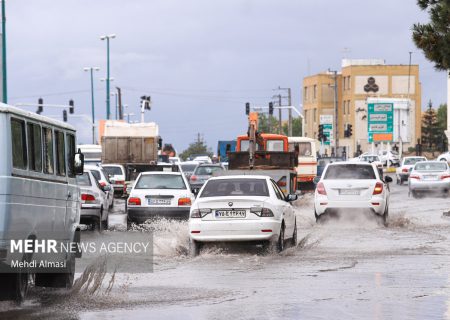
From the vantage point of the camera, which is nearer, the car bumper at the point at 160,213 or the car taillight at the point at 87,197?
the car taillight at the point at 87,197

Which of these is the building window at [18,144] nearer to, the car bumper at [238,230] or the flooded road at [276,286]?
the flooded road at [276,286]

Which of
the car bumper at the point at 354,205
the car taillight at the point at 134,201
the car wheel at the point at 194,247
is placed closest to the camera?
the car wheel at the point at 194,247

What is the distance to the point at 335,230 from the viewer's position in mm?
29656

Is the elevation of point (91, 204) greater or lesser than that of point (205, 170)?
greater

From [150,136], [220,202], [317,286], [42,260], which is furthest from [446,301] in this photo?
[150,136]

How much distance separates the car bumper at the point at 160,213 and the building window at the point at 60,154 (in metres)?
15.1

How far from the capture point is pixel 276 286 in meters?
16.0

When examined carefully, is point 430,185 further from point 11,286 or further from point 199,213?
point 11,286

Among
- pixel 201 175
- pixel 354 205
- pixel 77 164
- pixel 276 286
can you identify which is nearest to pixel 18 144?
pixel 77 164

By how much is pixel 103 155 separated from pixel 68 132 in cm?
4208

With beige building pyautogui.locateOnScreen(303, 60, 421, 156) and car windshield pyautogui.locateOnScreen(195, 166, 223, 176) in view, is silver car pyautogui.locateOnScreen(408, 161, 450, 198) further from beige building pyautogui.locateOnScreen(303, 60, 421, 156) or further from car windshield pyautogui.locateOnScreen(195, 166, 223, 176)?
beige building pyautogui.locateOnScreen(303, 60, 421, 156)

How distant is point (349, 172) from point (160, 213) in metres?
4.72

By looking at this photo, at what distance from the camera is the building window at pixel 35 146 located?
13.2m

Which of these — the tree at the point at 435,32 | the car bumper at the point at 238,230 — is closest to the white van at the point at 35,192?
the car bumper at the point at 238,230
